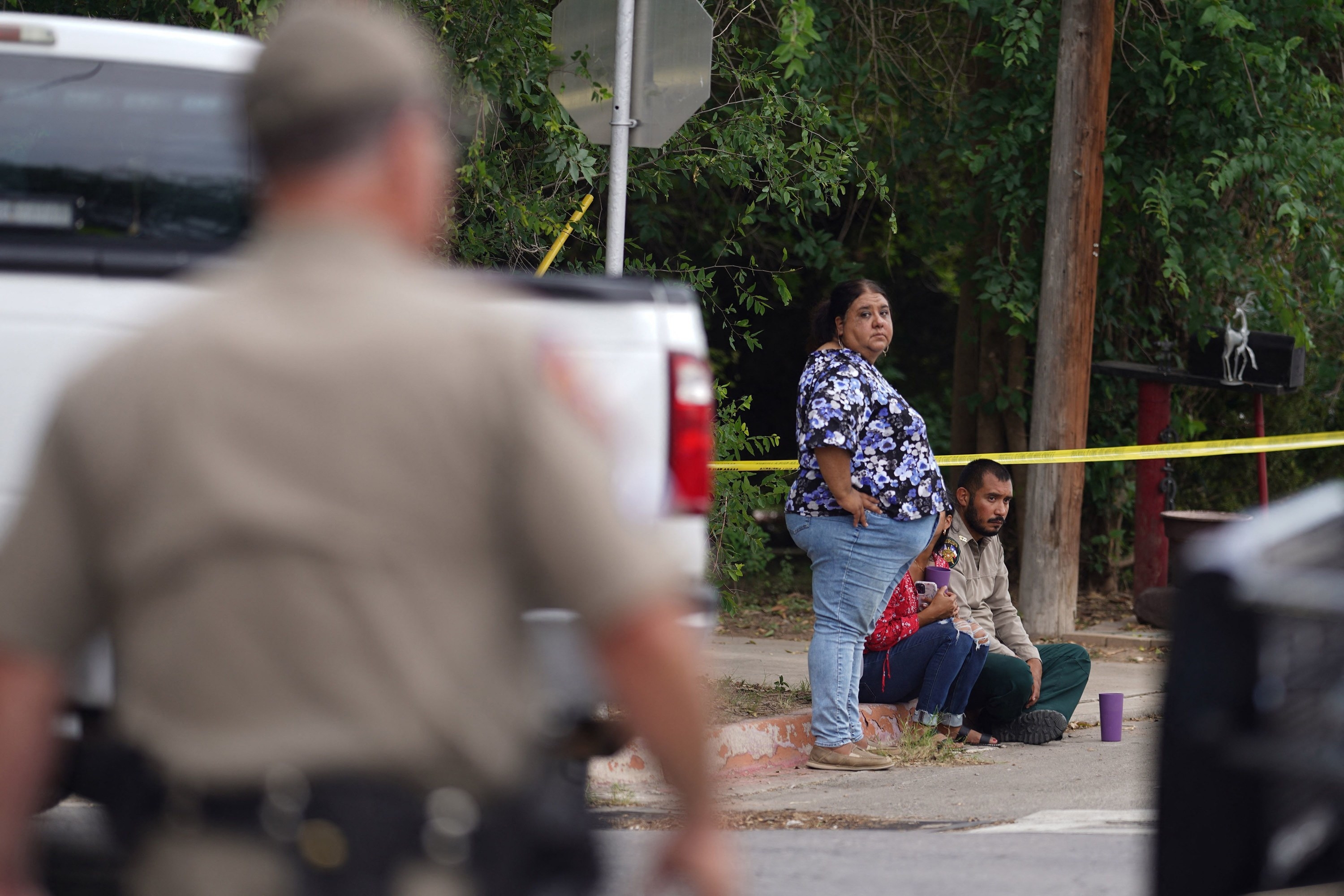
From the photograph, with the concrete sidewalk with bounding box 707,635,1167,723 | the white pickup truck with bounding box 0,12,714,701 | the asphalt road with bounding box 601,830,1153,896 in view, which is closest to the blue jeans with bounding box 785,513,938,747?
the asphalt road with bounding box 601,830,1153,896

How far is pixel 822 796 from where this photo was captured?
6.28 m

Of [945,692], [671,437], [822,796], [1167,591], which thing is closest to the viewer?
[671,437]

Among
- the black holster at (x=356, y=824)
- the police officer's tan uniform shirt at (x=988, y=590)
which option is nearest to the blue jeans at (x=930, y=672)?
the police officer's tan uniform shirt at (x=988, y=590)

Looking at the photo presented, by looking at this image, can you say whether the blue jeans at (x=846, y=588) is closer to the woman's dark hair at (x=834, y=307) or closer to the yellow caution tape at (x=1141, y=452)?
the woman's dark hair at (x=834, y=307)

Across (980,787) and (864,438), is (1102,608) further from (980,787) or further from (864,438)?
(864,438)

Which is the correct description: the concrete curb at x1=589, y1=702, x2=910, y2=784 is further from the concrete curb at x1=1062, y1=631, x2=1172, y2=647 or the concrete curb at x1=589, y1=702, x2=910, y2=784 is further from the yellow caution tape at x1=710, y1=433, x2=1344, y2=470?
the concrete curb at x1=1062, y1=631, x2=1172, y2=647

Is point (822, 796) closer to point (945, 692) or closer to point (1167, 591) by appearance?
point (945, 692)

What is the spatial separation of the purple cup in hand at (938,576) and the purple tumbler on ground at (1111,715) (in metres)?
0.92

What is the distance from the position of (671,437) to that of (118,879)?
182 cm

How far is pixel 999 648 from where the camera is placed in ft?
24.5

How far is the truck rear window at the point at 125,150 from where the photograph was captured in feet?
13.3

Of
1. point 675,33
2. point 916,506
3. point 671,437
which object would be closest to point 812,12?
point 675,33

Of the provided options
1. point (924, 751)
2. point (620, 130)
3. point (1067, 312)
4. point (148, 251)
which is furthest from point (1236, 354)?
point (148, 251)

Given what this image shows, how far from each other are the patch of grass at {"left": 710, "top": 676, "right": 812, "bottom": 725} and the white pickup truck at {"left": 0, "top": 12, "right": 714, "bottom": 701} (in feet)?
11.8
